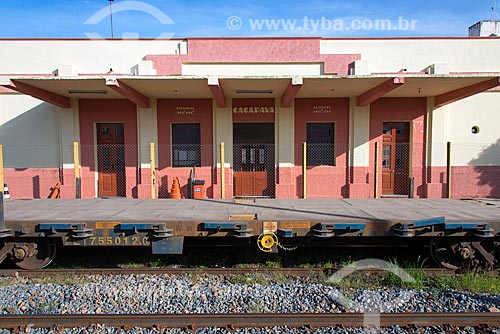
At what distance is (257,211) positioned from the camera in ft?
19.9

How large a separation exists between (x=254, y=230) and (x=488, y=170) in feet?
38.0

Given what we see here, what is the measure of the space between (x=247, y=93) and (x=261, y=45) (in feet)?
7.90

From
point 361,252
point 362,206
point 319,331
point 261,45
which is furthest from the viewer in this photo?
point 261,45

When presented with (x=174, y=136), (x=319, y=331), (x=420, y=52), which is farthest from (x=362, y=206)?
(x=420, y=52)

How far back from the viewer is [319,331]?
3.78 m

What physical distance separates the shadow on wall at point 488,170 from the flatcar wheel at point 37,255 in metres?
14.2

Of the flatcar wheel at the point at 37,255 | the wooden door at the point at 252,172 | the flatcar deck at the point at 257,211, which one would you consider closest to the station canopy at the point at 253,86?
the wooden door at the point at 252,172

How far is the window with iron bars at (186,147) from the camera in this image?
1191 centimetres

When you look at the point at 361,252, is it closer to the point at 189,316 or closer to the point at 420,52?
the point at 189,316

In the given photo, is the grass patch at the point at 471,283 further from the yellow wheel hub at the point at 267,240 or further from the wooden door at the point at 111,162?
the wooden door at the point at 111,162

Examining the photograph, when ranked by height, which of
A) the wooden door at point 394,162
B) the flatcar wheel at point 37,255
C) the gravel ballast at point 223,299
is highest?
the wooden door at point 394,162

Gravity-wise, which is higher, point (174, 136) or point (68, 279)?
point (174, 136)

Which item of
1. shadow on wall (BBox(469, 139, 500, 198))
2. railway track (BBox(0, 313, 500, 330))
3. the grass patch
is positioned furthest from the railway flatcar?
shadow on wall (BBox(469, 139, 500, 198))

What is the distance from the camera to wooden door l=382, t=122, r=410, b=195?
473 inches
